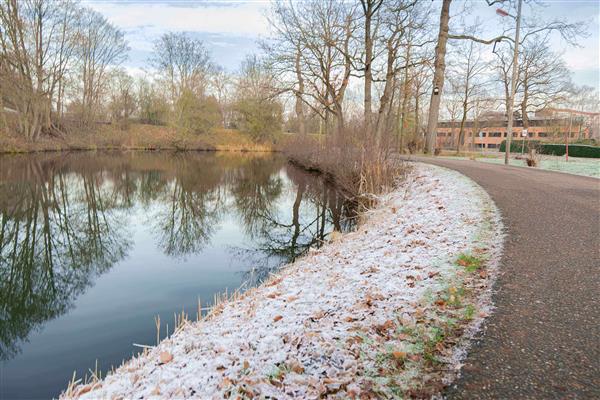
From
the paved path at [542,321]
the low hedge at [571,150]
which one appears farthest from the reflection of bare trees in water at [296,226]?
the low hedge at [571,150]

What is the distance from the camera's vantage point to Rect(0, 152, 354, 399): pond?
17.9ft

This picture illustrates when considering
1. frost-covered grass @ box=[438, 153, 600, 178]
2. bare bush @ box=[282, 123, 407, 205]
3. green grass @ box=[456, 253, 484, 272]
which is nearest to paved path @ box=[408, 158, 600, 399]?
green grass @ box=[456, 253, 484, 272]

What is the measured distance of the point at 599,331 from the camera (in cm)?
310

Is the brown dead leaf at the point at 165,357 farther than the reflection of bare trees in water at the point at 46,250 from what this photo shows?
No

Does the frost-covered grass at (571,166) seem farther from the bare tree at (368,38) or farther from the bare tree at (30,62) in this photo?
the bare tree at (30,62)

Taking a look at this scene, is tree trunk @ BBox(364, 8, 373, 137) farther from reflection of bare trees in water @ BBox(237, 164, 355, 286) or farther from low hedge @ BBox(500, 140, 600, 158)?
low hedge @ BBox(500, 140, 600, 158)

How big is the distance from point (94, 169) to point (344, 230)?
21.3 m

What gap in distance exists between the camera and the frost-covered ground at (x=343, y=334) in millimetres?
2805

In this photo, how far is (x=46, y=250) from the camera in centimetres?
963

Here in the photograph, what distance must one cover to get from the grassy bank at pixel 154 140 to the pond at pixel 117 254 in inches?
894

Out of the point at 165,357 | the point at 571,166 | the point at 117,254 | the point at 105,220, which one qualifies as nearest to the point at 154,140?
the point at 105,220

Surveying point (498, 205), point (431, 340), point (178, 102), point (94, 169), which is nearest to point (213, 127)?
point (178, 102)

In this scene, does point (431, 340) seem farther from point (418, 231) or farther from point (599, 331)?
point (418, 231)

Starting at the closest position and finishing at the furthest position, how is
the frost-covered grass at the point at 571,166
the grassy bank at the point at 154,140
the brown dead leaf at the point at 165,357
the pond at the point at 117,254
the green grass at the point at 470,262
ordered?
1. the brown dead leaf at the point at 165,357
2. the green grass at the point at 470,262
3. the pond at the point at 117,254
4. the frost-covered grass at the point at 571,166
5. the grassy bank at the point at 154,140
